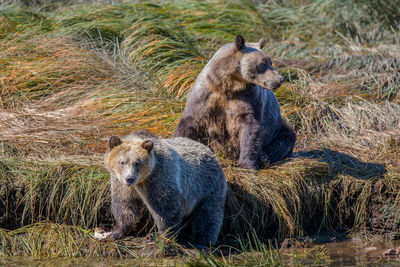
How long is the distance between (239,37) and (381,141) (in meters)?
2.68

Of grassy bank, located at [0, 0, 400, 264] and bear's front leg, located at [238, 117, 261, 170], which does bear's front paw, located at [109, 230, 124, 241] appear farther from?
bear's front leg, located at [238, 117, 261, 170]

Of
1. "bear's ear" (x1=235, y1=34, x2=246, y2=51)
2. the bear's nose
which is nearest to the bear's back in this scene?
the bear's nose

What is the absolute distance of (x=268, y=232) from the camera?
19.7ft

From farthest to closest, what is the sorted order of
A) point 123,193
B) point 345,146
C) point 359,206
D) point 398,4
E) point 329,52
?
point 398,4 < point 329,52 < point 345,146 < point 359,206 < point 123,193

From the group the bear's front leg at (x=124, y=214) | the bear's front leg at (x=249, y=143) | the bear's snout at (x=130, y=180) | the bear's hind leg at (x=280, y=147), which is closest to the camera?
the bear's snout at (x=130, y=180)

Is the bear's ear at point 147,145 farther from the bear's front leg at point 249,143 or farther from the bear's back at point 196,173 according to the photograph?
the bear's front leg at point 249,143

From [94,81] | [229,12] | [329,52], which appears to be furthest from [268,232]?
[229,12]

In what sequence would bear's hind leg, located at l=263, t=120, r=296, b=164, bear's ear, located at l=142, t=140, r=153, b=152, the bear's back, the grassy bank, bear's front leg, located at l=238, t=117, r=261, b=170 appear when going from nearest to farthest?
bear's ear, located at l=142, t=140, r=153, b=152 → the bear's back → the grassy bank → bear's front leg, located at l=238, t=117, r=261, b=170 → bear's hind leg, located at l=263, t=120, r=296, b=164

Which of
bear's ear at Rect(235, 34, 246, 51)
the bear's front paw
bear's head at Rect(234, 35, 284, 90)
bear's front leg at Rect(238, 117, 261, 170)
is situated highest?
bear's ear at Rect(235, 34, 246, 51)

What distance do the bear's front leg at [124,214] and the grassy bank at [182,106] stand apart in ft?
0.39

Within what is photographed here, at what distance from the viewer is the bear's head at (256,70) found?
6.00m

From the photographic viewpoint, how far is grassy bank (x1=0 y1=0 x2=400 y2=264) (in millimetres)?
5812

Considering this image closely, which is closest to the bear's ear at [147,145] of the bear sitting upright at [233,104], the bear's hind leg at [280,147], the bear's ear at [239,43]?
the bear sitting upright at [233,104]

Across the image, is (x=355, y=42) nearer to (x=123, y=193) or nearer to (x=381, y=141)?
(x=381, y=141)
